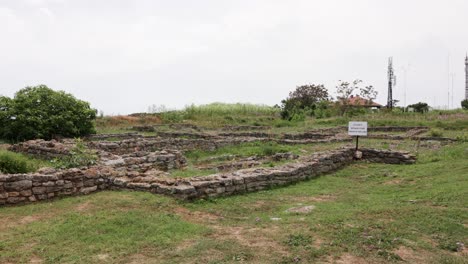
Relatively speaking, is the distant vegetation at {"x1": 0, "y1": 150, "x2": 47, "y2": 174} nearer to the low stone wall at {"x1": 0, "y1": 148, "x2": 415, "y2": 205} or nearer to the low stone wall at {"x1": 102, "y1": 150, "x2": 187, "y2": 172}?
the low stone wall at {"x1": 0, "y1": 148, "x2": 415, "y2": 205}

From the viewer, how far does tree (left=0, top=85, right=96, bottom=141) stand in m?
19.9

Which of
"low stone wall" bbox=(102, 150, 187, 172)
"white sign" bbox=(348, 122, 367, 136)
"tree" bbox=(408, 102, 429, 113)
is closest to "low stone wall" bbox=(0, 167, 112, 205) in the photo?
"low stone wall" bbox=(102, 150, 187, 172)

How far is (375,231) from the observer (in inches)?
260

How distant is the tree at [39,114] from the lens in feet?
65.2

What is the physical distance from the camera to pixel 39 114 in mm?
20328

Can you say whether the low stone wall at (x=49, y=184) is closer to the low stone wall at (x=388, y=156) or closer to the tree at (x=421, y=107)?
the low stone wall at (x=388, y=156)

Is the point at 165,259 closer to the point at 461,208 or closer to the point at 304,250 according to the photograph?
the point at 304,250

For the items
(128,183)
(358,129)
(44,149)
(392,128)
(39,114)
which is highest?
(39,114)

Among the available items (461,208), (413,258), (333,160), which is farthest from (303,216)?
(333,160)

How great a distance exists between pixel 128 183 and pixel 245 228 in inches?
140

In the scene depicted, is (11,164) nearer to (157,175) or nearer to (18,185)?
(18,185)

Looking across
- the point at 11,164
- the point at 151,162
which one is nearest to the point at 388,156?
the point at 151,162

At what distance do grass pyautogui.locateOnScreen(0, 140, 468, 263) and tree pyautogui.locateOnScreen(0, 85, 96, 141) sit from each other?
1304 cm

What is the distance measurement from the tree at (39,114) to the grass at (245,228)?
1304 cm
